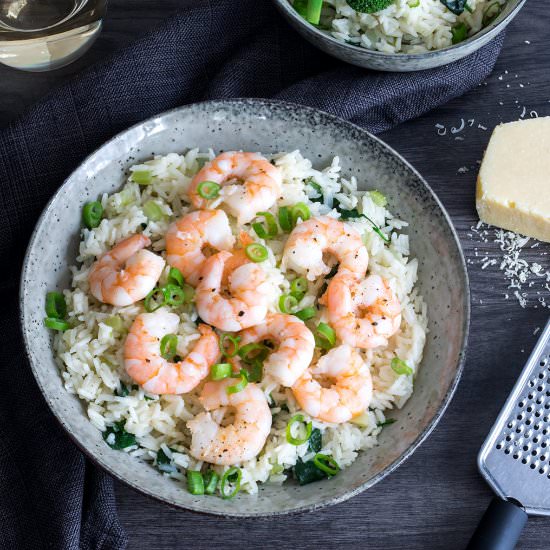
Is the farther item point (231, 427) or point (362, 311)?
Answer: point (362, 311)

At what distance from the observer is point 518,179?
3762 mm

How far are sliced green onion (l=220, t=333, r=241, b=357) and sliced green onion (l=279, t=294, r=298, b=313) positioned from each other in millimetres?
201

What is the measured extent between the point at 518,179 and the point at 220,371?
162 centimetres

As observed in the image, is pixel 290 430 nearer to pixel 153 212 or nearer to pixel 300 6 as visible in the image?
Result: pixel 153 212

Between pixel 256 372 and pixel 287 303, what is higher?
pixel 287 303

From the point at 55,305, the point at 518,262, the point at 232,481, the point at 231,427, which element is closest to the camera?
the point at 231,427

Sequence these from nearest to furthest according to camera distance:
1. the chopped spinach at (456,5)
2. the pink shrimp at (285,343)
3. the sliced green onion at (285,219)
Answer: the pink shrimp at (285,343), the sliced green onion at (285,219), the chopped spinach at (456,5)

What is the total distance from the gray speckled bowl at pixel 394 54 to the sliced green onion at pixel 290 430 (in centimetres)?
153

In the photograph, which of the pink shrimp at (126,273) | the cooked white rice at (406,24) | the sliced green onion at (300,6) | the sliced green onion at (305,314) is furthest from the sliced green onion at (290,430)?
the sliced green onion at (300,6)

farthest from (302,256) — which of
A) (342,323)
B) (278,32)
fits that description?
(278,32)

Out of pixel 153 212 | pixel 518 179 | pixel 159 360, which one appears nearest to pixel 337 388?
pixel 159 360

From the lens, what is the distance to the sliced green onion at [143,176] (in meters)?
3.52

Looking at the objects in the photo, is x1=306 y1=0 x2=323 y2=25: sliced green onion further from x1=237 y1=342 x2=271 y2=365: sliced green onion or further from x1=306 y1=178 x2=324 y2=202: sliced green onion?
x1=237 y1=342 x2=271 y2=365: sliced green onion

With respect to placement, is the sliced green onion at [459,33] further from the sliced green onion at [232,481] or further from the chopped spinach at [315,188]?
the sliced green onion at [232,481]
